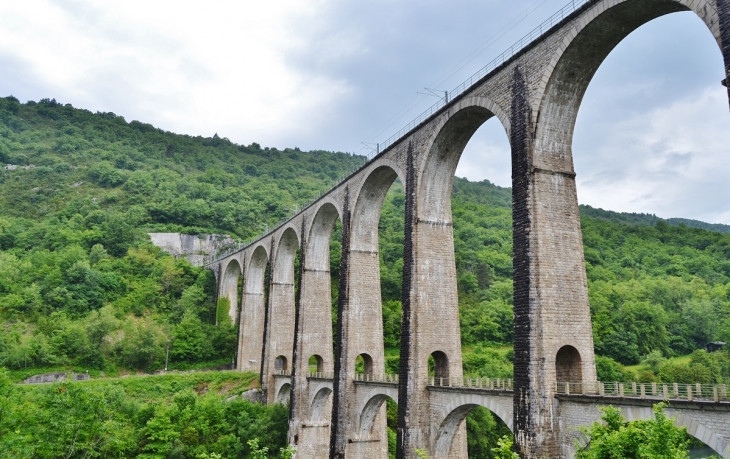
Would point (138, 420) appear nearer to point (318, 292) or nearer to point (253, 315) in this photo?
point (318, 292)

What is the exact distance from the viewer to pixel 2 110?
12594cm

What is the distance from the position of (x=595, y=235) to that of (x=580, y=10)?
55.4 meters

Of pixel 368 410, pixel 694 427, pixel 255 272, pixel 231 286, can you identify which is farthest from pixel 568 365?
pixel 231 286

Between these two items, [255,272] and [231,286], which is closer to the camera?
[255,272]

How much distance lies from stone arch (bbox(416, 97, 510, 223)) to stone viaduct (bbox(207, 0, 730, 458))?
6cm

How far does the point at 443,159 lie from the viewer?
25750 mm

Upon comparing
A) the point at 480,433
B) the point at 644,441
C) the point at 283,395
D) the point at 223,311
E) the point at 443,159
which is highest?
the point at 443,159

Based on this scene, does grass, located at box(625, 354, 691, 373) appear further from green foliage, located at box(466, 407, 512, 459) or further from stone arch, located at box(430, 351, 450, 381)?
stone arch, located at box(430, 351, 450, 381)

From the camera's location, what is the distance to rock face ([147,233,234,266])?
79.9 m

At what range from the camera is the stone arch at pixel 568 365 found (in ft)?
57.0

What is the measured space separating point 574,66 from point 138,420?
1269 inches

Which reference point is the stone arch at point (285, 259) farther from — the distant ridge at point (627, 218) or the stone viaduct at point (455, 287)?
the distant ridge at point (627, 218)

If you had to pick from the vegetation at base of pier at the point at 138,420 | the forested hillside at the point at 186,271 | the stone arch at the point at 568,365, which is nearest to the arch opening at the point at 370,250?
the vegetation at base of pier at the point at 138,420

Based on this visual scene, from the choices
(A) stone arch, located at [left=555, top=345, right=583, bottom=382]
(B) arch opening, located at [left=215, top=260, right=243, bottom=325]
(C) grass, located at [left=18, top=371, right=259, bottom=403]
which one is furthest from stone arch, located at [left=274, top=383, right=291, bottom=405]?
(A) stone arch, located at [left=555, top=345, right=583, bottom=382]
